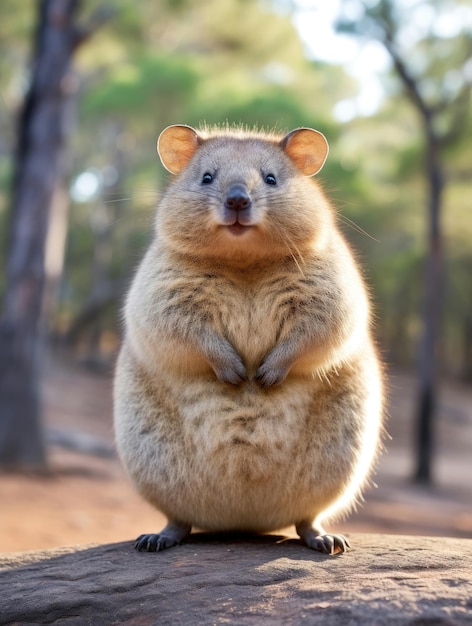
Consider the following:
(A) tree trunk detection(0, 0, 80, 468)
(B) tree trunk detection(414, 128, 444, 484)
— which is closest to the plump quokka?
(A) tree trunk detection(0, 0, 80, 468)

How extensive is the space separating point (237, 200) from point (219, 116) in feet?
42.8

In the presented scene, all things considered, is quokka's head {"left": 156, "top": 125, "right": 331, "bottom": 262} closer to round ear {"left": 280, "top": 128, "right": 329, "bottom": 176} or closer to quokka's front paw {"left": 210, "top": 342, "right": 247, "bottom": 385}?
round ear {"left": 280, "top": 128, "right": 329, "bottom": 176}

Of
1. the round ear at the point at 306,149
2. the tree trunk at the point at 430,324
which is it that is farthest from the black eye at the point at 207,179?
the tree trunk at the point at 430,324

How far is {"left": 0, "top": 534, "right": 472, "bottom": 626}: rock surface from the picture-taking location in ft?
7.84

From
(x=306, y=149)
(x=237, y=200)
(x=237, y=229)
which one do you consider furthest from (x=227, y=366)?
(x=306, y=149)

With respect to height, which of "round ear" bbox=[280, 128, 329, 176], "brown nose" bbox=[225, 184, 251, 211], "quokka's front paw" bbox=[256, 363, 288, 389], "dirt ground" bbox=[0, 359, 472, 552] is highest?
Answer: "dirt ground" bbox=[0, 359, 472, 552]

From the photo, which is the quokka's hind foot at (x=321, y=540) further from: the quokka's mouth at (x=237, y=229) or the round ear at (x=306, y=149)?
the round ear at (x=306, y=149)

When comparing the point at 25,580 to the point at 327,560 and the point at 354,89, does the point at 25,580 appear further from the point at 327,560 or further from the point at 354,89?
the point at 354,89

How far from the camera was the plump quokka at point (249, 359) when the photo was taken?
3.00 meters

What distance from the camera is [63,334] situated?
25.3 metres

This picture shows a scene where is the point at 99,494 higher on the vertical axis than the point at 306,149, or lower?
higher

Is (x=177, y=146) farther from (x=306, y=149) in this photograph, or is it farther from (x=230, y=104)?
(x=230, y=104)

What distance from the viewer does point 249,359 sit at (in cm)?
310

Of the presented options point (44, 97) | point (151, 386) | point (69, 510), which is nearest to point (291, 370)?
point (151, 386)
